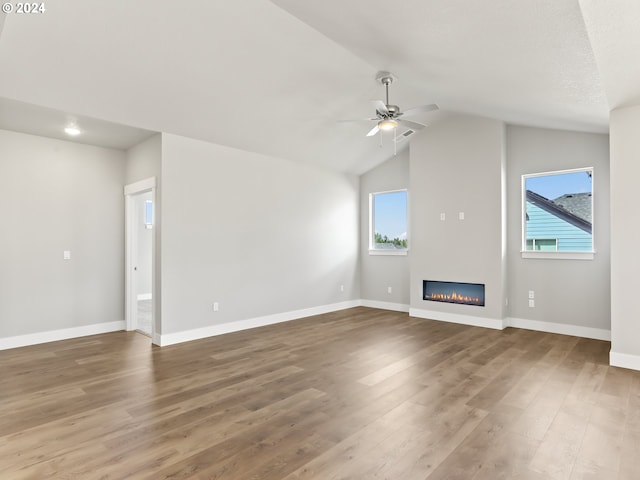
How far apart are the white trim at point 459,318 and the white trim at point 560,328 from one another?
0.22m

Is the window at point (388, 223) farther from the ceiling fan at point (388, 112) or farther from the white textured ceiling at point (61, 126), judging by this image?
the white textured ceiling at point (61, 126)

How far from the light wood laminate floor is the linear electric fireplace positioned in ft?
3.89

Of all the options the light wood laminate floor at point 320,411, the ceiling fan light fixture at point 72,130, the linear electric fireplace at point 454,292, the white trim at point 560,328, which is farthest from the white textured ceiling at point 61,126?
the white trim at point 560,328

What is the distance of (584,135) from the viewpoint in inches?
203

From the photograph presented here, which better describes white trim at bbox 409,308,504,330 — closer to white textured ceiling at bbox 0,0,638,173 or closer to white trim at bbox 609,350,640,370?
white trim at bbox 609,350,640,370

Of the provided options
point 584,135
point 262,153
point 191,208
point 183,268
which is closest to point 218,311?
point 183,268

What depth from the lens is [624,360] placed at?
3.82 metres

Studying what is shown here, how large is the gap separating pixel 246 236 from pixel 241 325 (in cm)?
137

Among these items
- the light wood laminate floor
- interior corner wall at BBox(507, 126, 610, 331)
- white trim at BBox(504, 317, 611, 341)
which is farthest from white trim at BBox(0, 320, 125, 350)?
interior corner wall at BBox(507, 126, 610, 331)

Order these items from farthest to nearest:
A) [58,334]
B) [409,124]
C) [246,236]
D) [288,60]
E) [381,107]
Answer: [246,236], [58,334], [409,124], [381,107], [288,60]

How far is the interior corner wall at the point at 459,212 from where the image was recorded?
570cm

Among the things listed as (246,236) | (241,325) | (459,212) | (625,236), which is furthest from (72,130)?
(625,236)

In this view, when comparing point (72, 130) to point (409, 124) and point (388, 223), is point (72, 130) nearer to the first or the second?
point (409, 124)

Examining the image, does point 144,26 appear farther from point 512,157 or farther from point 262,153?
point 512,157
